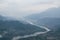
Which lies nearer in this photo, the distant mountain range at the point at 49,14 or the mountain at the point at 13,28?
the mountain at the point at 13,28

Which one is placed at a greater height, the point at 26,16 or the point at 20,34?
the point at 26,16

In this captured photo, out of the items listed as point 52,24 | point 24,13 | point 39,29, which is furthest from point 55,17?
point 24,13

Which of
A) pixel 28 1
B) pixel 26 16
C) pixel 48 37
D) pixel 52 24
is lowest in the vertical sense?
pixel 48 37

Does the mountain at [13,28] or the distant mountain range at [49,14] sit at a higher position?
the distant mountain range at [49,14]

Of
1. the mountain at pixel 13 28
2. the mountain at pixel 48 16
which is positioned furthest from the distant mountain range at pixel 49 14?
the mountain at pixel 13 28

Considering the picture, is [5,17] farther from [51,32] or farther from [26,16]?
[51,32]

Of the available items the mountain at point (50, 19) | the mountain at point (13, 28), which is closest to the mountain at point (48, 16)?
the mountain at point (50, 19)

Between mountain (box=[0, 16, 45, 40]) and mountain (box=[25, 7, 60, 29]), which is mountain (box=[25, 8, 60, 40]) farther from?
mountain (box=[0, 16, 45, 40])

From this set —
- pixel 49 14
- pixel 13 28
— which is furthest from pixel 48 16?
pixel 13 28

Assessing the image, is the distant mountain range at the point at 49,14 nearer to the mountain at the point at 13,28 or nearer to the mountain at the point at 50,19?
the mountain at the point at 50,19
